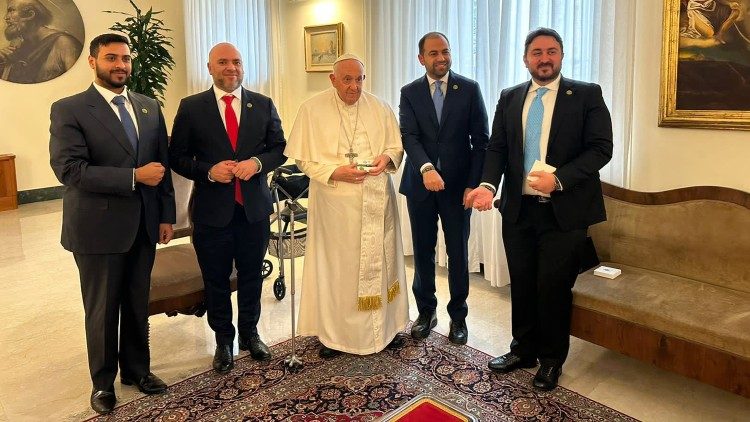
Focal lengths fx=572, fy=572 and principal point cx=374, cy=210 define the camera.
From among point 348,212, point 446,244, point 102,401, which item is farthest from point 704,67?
point 102,401

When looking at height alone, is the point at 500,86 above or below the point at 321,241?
above

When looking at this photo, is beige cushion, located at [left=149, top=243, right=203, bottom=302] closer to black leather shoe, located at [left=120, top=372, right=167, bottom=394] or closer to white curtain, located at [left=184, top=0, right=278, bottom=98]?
black leather shoe, located at [left=120, top=372, right=167, bottom=394]

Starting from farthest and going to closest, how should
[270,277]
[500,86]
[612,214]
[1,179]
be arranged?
1. [1,179]
2. [270,277]
3. [500,86]
4. [612,214]

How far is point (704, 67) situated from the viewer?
10.3 ft

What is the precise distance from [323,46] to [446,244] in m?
4.20

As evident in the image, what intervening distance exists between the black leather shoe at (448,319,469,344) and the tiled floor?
0.24 ft

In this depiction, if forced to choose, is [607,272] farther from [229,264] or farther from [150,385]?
[150,385]

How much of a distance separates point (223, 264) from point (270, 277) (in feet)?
5.76

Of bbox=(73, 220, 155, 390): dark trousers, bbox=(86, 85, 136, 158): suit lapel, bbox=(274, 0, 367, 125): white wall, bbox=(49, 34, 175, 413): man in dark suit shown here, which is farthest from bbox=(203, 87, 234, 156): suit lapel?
bbox=(274, 0, 367, 125): white wall

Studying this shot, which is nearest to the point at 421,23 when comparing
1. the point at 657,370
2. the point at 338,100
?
the point at 338,100

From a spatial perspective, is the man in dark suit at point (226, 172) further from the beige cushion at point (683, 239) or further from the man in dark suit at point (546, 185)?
the beige cushion at point (683, 239)

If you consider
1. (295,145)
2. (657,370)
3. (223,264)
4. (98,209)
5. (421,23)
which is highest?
(421,23)

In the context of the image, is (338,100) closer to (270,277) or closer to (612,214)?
(612,214)

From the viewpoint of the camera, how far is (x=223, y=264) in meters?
3.08
